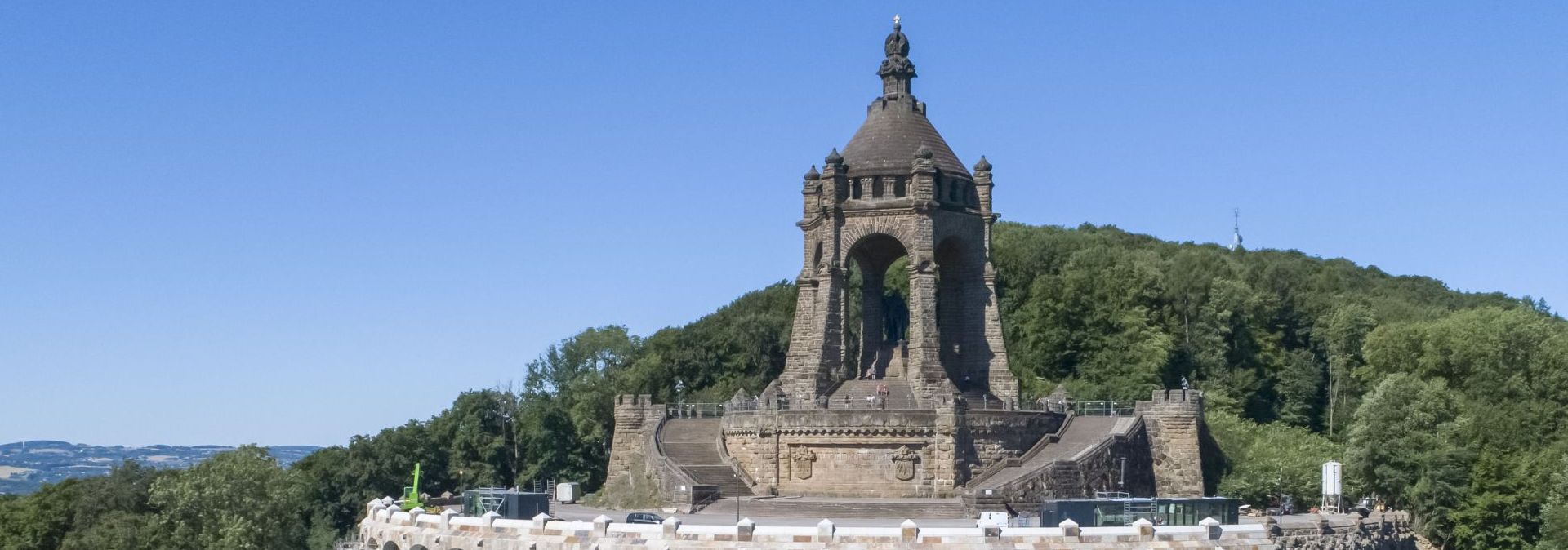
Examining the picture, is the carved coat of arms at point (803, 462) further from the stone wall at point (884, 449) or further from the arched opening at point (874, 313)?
the arched opening at point (874, 313)

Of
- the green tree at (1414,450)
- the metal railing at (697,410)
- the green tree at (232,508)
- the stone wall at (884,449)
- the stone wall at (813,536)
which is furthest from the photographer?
the green tree at (232,508)

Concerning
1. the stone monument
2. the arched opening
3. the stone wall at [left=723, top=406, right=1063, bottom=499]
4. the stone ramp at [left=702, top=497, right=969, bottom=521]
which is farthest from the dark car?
the arched opening

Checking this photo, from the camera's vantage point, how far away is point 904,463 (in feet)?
175

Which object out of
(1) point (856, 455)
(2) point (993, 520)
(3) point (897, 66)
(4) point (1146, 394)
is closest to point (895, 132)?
(3) point (897, 66)

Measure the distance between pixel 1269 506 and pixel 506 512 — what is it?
1017 inches

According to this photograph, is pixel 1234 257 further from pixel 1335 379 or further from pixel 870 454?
pixel 870 454

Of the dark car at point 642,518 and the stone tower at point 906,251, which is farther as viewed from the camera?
the stone tower at point 906,251

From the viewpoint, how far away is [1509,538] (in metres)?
54.1

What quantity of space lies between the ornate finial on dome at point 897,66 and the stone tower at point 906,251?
41mm

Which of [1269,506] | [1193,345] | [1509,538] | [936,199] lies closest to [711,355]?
A: [1193,345]

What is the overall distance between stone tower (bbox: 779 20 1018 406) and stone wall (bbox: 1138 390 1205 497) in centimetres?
485

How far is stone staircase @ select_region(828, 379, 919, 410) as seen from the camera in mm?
56031

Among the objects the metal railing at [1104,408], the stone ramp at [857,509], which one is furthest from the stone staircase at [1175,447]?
the stone ramp at [857,509]

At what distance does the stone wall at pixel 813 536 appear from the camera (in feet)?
123
